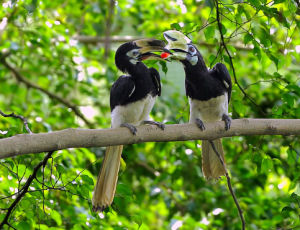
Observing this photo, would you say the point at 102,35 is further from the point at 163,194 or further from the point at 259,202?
the point at 259,202

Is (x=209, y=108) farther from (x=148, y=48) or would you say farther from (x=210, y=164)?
(x=148, y=48)

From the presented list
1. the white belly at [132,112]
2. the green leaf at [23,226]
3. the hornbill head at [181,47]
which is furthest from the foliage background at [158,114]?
the white belly at [132,112]

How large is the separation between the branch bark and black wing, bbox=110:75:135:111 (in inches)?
22.0

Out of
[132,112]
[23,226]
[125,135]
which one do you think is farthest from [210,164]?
[23,226]

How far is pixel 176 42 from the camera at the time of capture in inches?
111

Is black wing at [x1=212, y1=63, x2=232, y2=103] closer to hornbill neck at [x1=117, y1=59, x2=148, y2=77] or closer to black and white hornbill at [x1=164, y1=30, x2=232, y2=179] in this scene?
black and white hornbill at [x1=164, y1=30, x2=232, y2=179]

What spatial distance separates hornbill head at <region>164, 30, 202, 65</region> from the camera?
2.81 m

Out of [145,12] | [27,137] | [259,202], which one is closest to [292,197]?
[27,137]

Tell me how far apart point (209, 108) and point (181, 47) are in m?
0.49

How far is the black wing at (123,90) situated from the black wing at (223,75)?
1.74 feet

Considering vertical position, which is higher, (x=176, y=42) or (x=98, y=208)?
(x=176, y=42)

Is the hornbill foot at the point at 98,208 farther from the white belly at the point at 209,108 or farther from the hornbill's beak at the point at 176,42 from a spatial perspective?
the hornbill's beak at the point at 176,42

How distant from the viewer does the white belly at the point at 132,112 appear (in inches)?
119

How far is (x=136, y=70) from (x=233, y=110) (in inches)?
27.6
